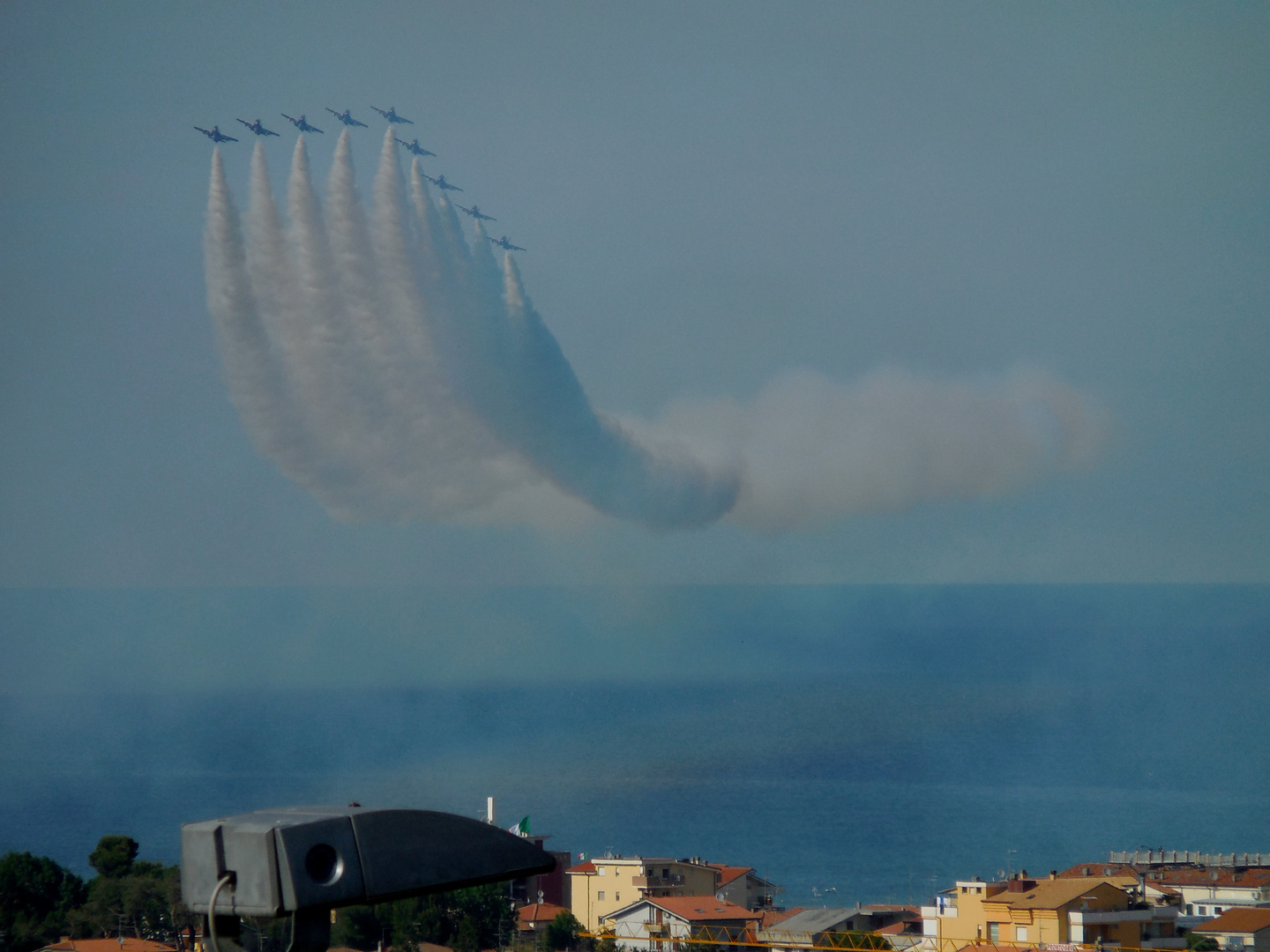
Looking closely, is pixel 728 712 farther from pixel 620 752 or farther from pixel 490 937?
pixel 490 937

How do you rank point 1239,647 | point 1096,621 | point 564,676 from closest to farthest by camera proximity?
point 1239,647 < point 1096,621 < point 564,676

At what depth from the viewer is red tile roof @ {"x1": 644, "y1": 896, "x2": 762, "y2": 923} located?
20297 millimetres

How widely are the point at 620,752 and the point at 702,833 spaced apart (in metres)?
24.3

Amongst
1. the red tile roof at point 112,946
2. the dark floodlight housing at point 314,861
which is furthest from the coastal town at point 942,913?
the dark floodlight housing at point 314,861

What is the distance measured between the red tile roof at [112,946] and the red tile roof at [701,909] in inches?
279

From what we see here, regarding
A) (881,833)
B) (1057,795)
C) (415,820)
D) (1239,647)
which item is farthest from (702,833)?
(1239,647)

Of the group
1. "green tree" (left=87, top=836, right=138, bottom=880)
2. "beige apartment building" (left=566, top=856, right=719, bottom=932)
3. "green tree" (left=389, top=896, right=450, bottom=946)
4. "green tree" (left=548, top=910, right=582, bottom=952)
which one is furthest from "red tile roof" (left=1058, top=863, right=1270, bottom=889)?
"green tree" (left=87, top=836, right=138, bottom=880)

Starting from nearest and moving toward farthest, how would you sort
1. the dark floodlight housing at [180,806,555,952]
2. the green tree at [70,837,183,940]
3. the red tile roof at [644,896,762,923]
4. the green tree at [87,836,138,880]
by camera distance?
1. the dark floodlight housing at [180,806,555,952]
2. the green tree at [70,837,183,940]
3. the red tile roof at [644,896,762,923]
4. the green tree at [87,836,138,880]

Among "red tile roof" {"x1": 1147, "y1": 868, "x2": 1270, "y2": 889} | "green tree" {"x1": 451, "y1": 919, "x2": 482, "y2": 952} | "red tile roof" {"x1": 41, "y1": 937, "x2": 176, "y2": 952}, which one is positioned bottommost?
"green tree" {"x1": 451, "y1": 919, "x2": 482, "y2": 952}

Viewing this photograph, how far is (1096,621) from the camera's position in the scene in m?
134

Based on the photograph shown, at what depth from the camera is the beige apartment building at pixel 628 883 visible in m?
23.8

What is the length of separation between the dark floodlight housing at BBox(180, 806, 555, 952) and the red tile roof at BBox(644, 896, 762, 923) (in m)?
17.8

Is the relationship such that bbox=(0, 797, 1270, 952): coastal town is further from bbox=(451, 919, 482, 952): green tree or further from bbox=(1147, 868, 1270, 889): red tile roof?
bbox=(1147, 868, 1270, 889): red tile roof

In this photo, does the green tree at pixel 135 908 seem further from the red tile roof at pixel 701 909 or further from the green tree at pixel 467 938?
the red tile roof at pixel 701 909
